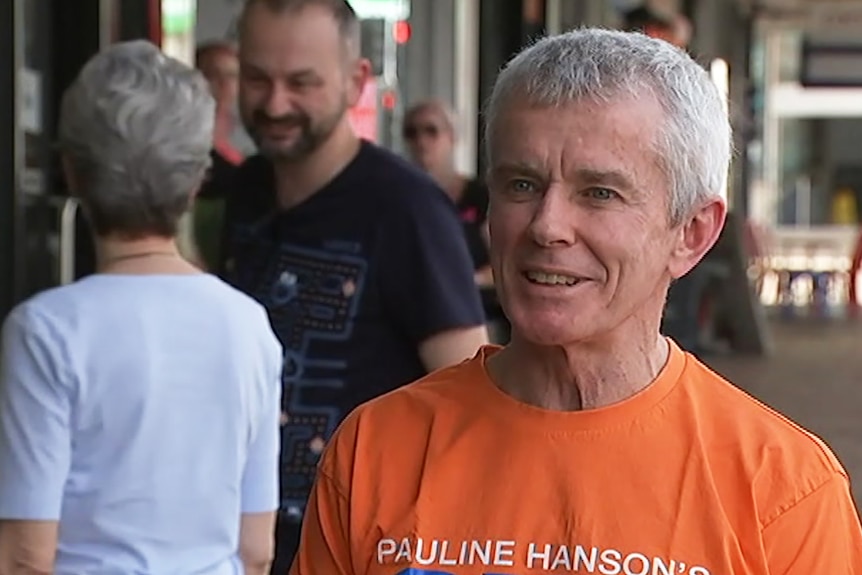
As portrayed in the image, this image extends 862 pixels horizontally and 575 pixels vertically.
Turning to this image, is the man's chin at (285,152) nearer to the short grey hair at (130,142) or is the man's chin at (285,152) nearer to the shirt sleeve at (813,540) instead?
the short grey hair at (130,142)

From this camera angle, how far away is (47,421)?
260cm

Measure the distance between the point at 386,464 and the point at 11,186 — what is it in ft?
10.9

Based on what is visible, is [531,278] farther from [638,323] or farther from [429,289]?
[429,289]

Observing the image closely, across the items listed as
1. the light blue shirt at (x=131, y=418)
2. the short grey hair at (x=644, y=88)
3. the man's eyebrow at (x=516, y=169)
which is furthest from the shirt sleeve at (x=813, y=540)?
the light blue shirt at (x=131, y=418)

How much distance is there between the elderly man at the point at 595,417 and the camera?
1.90m

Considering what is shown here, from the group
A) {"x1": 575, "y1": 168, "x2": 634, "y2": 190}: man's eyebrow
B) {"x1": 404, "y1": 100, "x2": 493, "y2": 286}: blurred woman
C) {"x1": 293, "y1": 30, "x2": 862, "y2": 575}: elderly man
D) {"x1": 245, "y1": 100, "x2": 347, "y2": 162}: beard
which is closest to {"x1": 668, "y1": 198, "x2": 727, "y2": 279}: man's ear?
{"x1": 293, "y1": 30, "x2": 862, "y2": 575}: elderly man

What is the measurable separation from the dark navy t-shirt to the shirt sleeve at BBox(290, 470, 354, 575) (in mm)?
1224

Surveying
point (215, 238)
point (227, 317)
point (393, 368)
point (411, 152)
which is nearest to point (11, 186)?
point (215, 238)

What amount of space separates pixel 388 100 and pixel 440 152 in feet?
12.0

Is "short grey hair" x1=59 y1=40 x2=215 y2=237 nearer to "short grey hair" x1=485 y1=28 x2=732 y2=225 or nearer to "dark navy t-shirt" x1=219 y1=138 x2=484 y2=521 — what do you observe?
"dark navy t-shirt" x1=219 y1=138 x2=484 y2=521

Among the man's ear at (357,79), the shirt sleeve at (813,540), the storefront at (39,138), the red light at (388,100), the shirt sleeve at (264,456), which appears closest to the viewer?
the shirt sleeve at (813,540)

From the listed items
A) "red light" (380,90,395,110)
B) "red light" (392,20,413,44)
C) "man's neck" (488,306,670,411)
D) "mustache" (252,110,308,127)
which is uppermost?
"red light" (392,20,413,44)

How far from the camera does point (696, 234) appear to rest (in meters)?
2.02

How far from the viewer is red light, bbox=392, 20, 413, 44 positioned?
11.4 m
